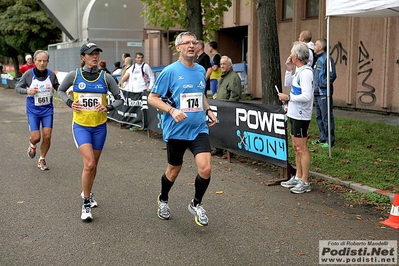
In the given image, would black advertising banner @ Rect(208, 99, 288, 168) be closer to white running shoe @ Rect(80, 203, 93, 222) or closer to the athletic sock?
the athletic sock

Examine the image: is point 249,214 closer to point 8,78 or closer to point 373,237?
point 373,237

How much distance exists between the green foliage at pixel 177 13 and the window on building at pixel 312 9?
2.77m

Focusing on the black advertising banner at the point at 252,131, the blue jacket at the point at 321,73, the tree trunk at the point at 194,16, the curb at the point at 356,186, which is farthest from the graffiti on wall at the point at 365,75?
the curb at the point at 356,186

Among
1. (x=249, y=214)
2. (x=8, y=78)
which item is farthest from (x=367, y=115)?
(x=8, y=78)

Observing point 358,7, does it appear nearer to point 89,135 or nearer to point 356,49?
point 89,135

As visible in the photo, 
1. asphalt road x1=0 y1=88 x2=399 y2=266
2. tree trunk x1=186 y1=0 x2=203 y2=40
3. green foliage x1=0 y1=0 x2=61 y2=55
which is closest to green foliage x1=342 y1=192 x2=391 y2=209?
asphalt road x1=0 y1=88 x2=399 y2=266

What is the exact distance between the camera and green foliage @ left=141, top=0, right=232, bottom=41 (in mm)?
17500

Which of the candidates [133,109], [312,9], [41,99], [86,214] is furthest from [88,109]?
[312,9]

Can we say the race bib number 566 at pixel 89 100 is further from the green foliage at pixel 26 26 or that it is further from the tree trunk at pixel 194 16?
the green foliage at pixel 26 26

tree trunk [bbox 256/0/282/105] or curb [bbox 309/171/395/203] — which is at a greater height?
tree trunk [bbox 256/0/282/105]

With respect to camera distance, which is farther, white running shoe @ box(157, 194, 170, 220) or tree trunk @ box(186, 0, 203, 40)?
tree trunk @ box(186, 0, 203, 40)

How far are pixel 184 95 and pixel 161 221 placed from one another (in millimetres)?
1559

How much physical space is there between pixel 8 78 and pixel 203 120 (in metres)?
33.5

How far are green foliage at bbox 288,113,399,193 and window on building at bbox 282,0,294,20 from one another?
26.2 ft
